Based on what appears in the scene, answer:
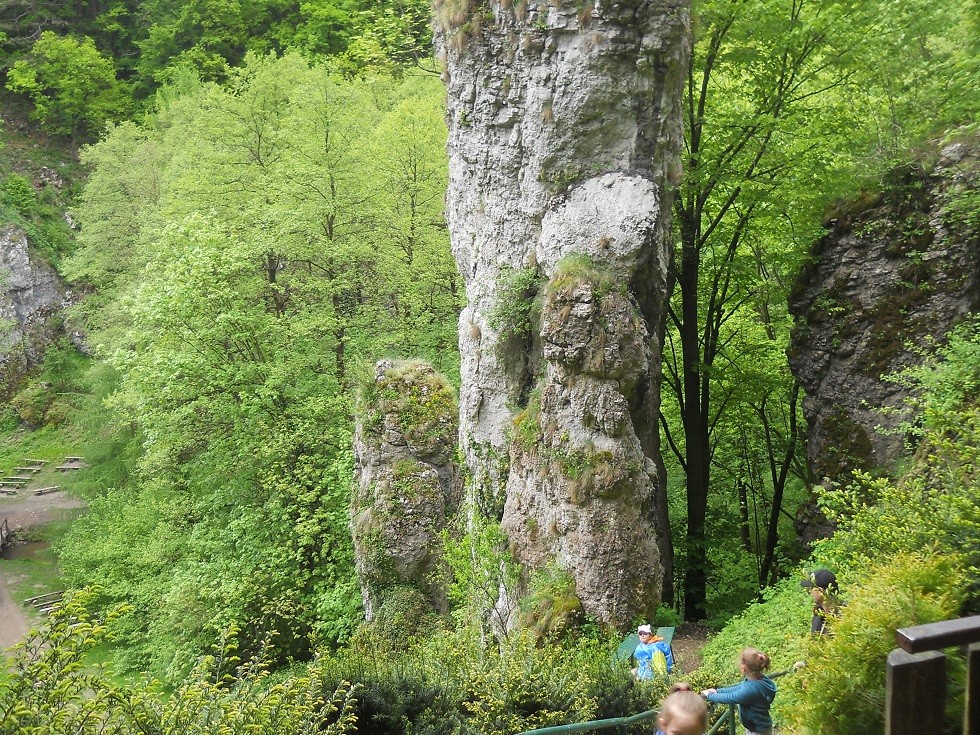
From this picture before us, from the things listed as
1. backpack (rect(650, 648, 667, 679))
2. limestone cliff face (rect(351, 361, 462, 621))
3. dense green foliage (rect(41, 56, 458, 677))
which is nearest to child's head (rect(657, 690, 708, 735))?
backpack (rect(650, 648, 667, 679))

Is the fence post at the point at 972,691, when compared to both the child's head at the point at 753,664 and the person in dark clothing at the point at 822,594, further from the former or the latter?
the person in dark clothing at the point at 822,594

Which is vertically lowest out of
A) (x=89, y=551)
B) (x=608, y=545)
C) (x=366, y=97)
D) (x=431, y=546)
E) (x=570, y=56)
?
(x=89, y=551)

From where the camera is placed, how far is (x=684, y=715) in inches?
151

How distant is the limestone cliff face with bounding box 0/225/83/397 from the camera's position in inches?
1463

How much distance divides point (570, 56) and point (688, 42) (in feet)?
6.00

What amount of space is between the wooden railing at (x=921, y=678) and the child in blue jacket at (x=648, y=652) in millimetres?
4950

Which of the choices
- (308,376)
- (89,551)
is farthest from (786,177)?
(89,551)

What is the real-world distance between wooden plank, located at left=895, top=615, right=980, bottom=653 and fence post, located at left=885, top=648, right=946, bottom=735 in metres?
0.06

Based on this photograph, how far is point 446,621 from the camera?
48.2 feet

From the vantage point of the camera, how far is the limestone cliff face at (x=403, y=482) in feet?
49.6

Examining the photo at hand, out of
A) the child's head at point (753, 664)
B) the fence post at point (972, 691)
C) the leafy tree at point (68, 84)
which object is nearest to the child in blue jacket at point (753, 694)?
the child's head at point (753, 664)

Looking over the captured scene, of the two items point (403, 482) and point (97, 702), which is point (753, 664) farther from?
point (403, 482)

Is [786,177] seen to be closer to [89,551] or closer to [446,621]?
[446,621]

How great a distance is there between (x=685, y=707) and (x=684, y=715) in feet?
0.14
